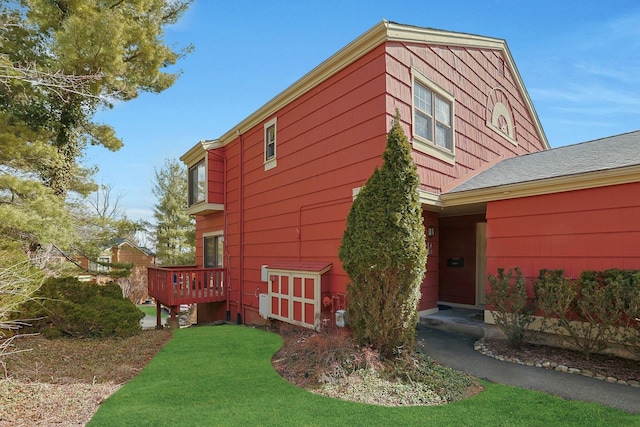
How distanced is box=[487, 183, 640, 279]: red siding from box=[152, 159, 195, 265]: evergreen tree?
19.1 metres

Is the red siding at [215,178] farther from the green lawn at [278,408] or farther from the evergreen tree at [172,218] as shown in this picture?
the evergreen tree at [172,218]

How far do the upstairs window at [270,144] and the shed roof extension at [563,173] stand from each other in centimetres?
441

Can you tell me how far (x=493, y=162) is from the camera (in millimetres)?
8961

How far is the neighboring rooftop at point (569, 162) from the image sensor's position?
203 inches

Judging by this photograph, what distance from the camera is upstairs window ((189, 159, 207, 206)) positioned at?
11.3 m

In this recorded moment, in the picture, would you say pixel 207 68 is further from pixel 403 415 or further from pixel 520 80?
pixel 403 415

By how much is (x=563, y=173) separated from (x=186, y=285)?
9068 millimetres

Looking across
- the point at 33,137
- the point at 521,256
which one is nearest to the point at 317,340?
the point at 521,256

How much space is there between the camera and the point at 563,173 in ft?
17.3

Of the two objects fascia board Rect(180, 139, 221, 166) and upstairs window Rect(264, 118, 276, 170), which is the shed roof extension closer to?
upstairs window Rect(264, 118, 276, 170)

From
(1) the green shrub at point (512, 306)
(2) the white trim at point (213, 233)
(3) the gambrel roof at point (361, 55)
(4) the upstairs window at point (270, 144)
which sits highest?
(3) the gambrel roof at point (361, 55)

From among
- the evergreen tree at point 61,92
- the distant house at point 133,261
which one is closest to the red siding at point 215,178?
the evergreen tree at point 61,92

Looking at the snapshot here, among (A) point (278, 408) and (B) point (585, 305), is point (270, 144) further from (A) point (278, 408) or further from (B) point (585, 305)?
(B) point (585, 305)

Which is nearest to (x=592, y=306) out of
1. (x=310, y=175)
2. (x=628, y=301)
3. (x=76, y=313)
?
(x=628, y=301)
